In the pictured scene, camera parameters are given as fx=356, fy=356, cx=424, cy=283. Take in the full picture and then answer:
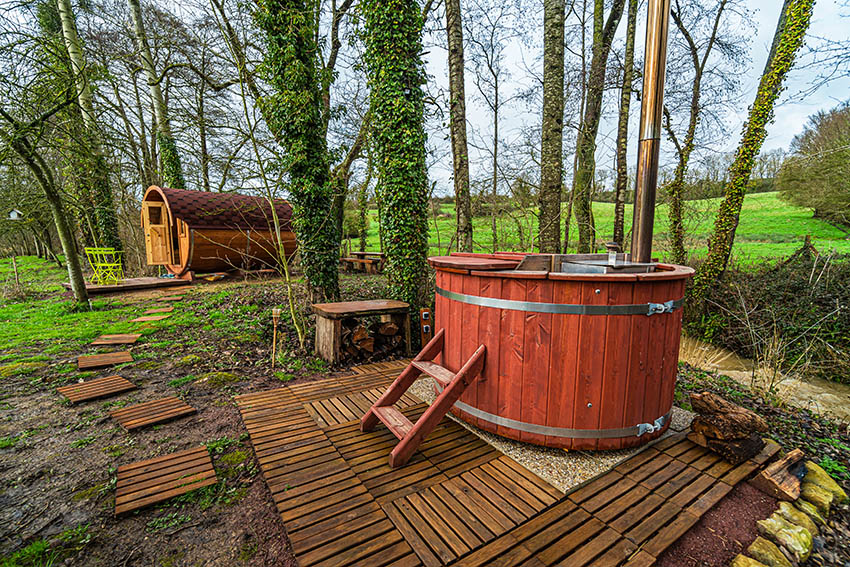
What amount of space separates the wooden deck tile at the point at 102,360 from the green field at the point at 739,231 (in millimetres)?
4408

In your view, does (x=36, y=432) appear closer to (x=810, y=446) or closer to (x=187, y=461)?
(x=187, y=461)

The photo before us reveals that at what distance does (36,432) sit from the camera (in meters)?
2.89

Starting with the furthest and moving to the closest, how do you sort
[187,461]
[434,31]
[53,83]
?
[434,31] < [53,83] < [187,461]

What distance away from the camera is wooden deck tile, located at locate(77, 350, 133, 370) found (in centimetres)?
420

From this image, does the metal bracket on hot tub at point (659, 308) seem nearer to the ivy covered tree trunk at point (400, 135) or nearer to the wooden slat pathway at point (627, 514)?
the wooden slat pathway at point (627, 514)

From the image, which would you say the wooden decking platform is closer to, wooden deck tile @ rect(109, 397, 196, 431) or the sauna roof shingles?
the sauna roof shingles

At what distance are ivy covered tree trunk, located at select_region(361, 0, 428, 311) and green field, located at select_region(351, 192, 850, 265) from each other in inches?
30.2

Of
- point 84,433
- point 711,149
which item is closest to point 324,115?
point 84,433

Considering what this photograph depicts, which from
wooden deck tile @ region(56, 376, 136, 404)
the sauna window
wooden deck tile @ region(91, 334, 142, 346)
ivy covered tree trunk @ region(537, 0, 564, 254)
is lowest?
wooden deck tile @ region(56, 376, 136, 404)

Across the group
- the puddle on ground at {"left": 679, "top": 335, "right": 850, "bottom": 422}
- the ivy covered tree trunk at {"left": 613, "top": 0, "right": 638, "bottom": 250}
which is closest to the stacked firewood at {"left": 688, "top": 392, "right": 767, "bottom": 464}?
the puddle on ground at {"left": 679, "top": 335, "right": 850, "bottom": 422}

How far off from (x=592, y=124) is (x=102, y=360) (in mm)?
10167

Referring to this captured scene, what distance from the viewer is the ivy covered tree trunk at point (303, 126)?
5.21m

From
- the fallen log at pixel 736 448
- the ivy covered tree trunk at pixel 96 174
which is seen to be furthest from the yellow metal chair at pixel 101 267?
the fallen log at pixel 736 448

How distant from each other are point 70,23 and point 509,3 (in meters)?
10.7
